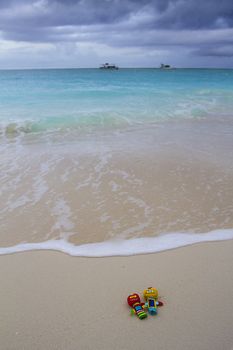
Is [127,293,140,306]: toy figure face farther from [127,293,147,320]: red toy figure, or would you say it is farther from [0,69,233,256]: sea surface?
[0,69,233,256]: sea surface

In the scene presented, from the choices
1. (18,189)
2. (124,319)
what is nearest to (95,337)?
(124,319)

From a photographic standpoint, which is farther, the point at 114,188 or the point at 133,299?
the point at 114,188

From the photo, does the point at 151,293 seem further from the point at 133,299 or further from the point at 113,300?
the point at 113,300

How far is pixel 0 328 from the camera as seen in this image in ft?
8.76

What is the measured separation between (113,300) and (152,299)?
38 cm

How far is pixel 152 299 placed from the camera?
2871mm

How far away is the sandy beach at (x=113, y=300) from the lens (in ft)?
8.37

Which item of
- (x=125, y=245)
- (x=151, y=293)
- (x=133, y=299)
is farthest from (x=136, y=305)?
(x=125, y=245)

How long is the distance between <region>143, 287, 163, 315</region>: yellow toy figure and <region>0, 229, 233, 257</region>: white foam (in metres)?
0.81

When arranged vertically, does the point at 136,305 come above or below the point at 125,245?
above

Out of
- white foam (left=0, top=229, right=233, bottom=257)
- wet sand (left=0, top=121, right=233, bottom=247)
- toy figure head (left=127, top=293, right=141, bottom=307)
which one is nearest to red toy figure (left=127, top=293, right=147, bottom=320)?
toy figure head (left=127, top=293, right=141, bottom=307)

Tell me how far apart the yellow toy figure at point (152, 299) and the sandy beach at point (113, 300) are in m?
Result: 0.07

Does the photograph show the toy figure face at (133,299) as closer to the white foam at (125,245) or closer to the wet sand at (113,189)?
the white foam at (125,245)

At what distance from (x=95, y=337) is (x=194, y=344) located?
2.67ft
